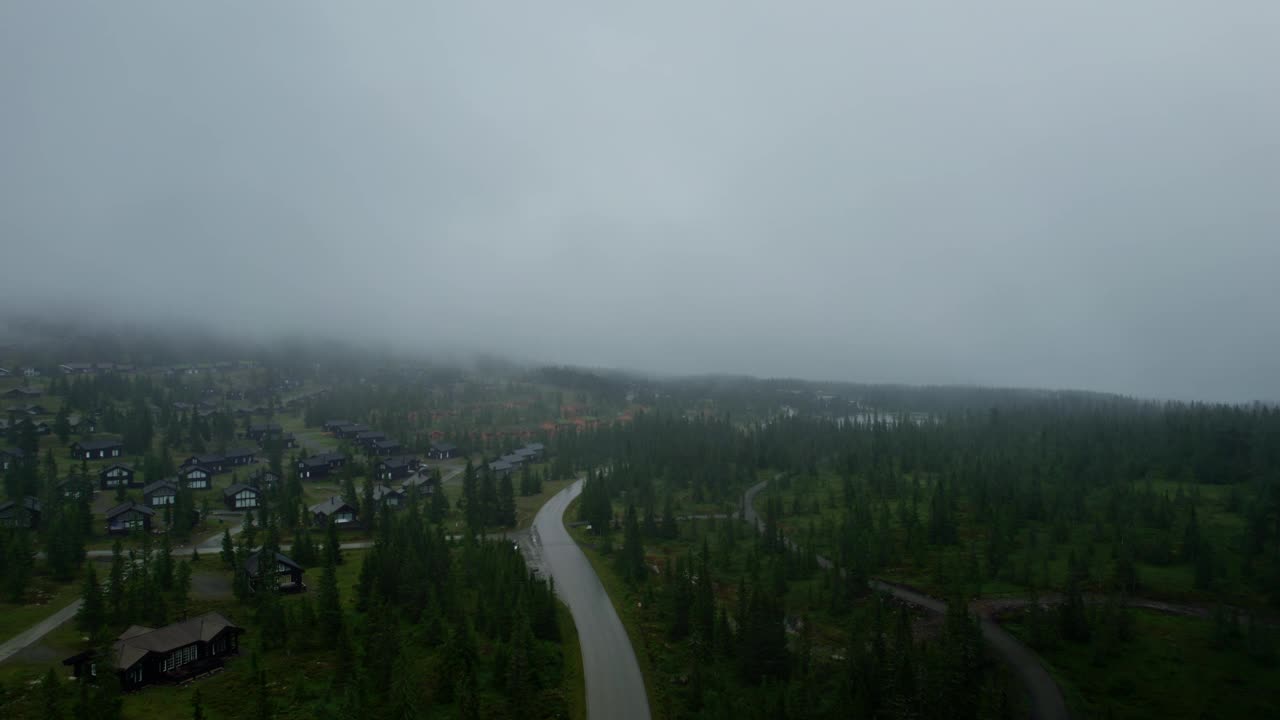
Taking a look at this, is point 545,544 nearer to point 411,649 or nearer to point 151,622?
point 411,649

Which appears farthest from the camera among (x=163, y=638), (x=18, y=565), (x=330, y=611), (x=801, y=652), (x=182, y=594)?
(x=18, y=565)

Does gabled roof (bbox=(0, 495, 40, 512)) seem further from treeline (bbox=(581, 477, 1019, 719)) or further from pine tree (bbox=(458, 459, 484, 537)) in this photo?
treeline (bbox=(581, 477, 1019, 719))

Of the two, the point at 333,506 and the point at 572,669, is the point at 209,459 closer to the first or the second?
the point at 333,506

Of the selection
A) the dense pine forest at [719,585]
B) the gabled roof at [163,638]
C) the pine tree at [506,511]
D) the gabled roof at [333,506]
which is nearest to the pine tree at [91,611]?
the dense pine forest at [719,585]

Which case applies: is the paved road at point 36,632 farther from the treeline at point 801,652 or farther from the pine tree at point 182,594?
the treeline at point 801,652

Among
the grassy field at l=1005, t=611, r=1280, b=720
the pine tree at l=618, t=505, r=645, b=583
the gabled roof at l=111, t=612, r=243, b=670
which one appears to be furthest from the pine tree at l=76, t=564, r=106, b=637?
the grassy field at l=1005, t=611, r=1280, b=720

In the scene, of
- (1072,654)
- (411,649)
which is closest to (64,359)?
(411,649)

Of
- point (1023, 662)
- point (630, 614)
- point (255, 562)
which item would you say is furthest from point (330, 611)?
point (1023, 662)
